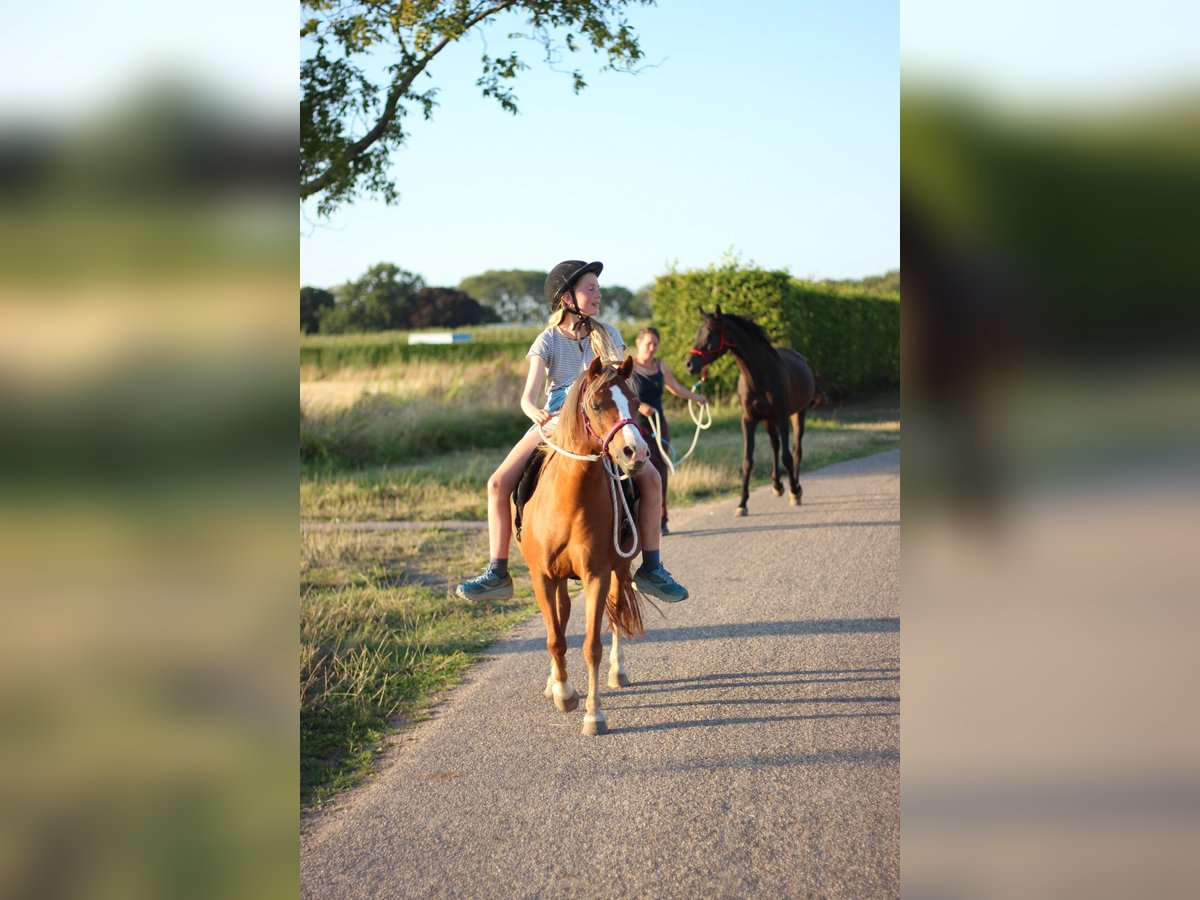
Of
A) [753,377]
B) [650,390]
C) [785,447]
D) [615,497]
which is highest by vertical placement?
[753,377]

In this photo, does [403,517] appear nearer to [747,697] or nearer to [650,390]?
[650,390]

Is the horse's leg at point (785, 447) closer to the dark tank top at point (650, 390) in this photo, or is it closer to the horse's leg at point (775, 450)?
the horse's leg at point (775, 450)

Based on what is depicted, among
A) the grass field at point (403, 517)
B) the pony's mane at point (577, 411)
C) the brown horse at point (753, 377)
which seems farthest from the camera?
the brown horse at point (753, 377)

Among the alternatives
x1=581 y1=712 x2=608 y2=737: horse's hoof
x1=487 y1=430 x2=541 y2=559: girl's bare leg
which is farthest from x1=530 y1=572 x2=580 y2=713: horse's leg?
x1=487 y1=430 x2=541 y2=559: girl's bare leg

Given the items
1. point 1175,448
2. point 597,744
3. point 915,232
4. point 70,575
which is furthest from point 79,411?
point 597,744

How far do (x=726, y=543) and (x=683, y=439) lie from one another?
10648mm

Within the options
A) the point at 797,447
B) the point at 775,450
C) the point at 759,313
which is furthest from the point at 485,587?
the point at 759,313

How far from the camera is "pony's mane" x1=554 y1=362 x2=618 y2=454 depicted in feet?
16.7

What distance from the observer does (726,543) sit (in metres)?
10.5

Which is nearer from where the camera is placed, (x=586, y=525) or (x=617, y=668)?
(x=586, y=525)

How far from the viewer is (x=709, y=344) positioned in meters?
12.5

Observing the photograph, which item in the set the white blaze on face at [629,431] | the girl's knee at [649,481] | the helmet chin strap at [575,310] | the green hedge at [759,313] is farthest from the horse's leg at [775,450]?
the green hedge at [759,313]

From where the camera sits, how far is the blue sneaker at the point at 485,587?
20.0 feet

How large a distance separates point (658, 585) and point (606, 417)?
1.44 meters
